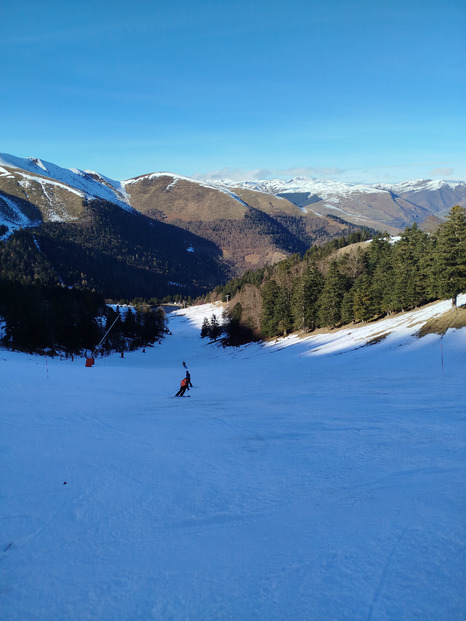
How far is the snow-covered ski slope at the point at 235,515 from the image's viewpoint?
4.21 meters

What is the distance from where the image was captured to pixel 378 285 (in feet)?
165

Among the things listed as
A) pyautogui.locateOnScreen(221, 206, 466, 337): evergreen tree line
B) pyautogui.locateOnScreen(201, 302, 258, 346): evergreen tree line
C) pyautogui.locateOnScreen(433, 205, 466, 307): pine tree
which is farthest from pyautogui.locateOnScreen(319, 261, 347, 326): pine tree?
pyautogui.locateOnScreen(201, 302, 258, 346): evergreen tree line

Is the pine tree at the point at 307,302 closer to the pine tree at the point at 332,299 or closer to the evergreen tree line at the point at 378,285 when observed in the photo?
the evergreen tree line at the point at 378,285

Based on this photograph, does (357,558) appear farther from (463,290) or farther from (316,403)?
(463,290)

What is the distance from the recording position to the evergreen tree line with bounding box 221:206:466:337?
1494 inches

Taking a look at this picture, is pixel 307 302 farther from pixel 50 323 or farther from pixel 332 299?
pixel 50 323

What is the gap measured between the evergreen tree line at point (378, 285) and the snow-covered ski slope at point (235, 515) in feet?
99.1

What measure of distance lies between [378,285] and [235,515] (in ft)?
160

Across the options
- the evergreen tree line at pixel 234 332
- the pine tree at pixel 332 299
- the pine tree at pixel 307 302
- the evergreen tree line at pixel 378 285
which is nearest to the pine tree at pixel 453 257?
the evergreen tree line at pixel 378 285

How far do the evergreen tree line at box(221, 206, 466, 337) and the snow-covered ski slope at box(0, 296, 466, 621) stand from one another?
30.2 m

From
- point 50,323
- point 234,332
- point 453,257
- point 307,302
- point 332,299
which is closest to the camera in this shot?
point 453,257

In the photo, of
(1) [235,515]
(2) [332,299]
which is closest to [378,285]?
(2) [332,299]

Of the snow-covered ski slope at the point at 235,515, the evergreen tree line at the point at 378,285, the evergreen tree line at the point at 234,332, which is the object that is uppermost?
the evergreen tree line at the point at 378,285

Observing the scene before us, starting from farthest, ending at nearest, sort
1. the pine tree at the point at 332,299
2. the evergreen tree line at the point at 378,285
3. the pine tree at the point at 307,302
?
the pine tree at the point at 307,302 → the pine tree at the point at 332,299 → the evergreen tree line at the point at 378,285
